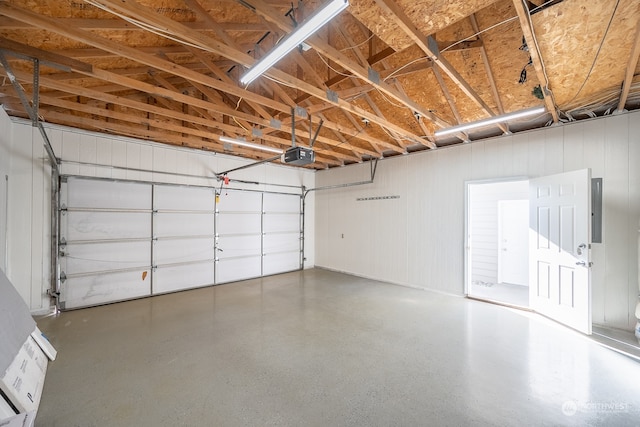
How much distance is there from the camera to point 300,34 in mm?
1816

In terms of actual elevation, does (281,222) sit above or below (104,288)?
above

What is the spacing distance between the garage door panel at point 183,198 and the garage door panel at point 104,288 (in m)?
1.36

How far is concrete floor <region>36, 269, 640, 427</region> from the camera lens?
1965 millimetres

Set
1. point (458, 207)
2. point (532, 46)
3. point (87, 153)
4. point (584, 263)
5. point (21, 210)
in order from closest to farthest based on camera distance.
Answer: point (532, 46) → point (584, 263) → point (21, 210) → point (87, 153) → point (458, 207)

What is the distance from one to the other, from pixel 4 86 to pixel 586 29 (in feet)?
20.2

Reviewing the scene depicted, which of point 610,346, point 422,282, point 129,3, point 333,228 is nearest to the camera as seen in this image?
point 129,3

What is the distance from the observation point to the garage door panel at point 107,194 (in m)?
4.32

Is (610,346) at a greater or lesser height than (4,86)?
lesser

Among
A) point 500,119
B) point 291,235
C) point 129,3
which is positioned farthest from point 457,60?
point 291,235

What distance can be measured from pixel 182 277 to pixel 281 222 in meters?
2.75

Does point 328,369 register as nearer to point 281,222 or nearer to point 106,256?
point 106,256

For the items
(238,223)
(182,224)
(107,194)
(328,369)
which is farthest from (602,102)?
(107,194)

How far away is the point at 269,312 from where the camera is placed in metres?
4.08

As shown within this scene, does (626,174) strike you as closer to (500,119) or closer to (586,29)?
(500,119)
